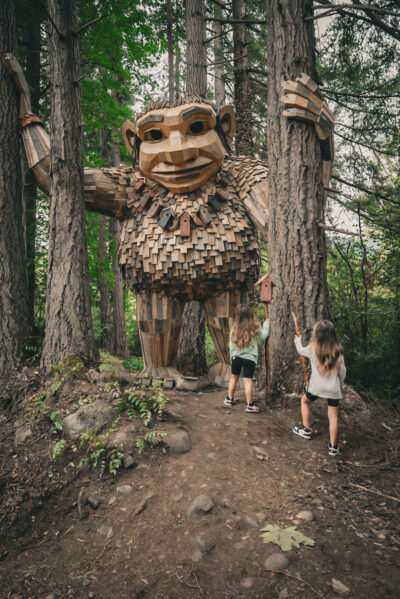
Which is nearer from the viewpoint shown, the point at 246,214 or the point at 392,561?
the point at 392,561

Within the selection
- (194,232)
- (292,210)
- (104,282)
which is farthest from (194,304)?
(104,282)

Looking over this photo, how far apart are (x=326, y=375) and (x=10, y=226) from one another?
331 centimetres

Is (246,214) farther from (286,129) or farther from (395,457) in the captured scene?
(395,457)

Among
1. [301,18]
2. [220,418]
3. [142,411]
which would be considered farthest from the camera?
[301,18]

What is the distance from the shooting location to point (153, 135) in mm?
3727

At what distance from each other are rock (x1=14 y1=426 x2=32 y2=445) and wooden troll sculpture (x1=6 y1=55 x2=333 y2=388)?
142 cm

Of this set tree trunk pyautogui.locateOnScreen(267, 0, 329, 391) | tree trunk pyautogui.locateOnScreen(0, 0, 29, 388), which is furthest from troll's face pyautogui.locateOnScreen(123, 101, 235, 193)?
tree trunk pyautogui.locateOnScreen(0, 0, 29, 388)

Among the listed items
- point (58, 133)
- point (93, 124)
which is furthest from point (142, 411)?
point (93, 124)

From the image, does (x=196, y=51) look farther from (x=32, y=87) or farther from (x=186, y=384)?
(x=186, y=384)

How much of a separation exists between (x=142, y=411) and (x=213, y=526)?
3.52 ft

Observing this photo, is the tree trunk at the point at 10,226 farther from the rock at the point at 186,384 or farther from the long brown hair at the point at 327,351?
the long brown hair at the point at 327,351

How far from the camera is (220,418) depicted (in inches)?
124

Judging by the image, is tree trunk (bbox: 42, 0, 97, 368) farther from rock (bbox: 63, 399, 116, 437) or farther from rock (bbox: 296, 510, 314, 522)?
rock (bbox: 296, 510, 314, 522)

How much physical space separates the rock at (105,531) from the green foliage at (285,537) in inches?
33.3
